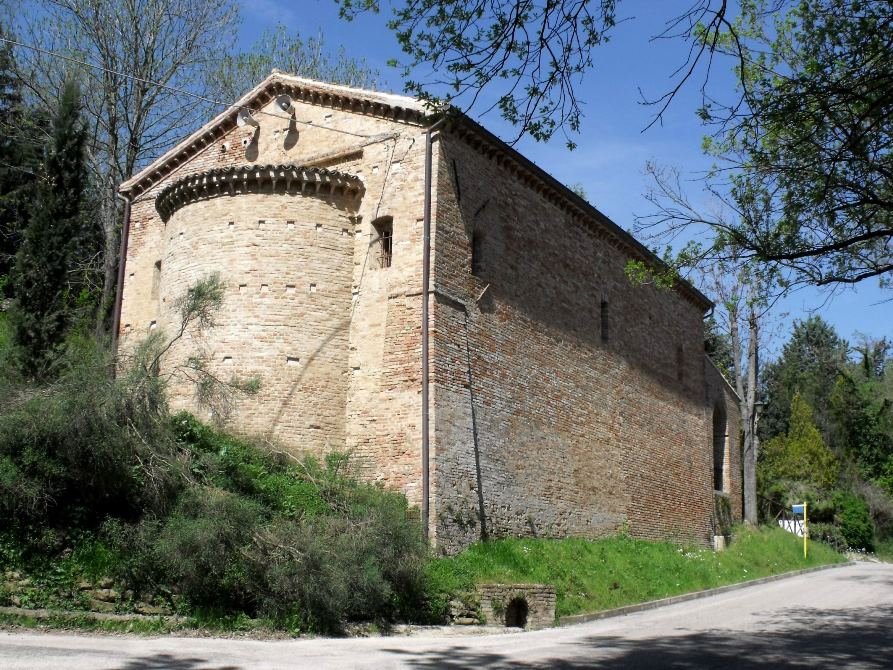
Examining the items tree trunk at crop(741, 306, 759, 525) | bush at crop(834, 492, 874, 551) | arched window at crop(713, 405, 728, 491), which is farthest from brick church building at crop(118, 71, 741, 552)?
bush at crop(834, 492, 874, 551)

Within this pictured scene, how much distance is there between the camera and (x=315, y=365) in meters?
16.5

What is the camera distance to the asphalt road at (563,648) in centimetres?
903

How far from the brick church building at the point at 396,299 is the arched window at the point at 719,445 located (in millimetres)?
10118

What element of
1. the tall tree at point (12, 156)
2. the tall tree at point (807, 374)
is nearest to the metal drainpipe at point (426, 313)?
the tall tree at point (12, 156)

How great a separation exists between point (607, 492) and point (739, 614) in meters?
5.91

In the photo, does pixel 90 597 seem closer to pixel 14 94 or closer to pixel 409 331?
pixel 409 331

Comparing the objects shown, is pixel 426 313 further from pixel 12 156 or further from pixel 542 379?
A: pixel 12 156

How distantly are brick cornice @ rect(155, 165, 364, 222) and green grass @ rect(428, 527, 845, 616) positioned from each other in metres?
7.59

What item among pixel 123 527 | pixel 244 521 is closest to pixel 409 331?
pixel 244 521

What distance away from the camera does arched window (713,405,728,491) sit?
30578 millimetres

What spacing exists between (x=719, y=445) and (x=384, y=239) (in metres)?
18.4

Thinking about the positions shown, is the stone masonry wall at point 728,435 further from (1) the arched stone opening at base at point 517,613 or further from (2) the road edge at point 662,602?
(1) the arched stone opening at base at point 517,613

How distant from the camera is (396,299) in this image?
16531 mm

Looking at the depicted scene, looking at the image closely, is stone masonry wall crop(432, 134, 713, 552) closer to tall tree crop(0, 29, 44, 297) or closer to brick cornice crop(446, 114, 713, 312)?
brick cornice crop(446, 114, 713, 312)
